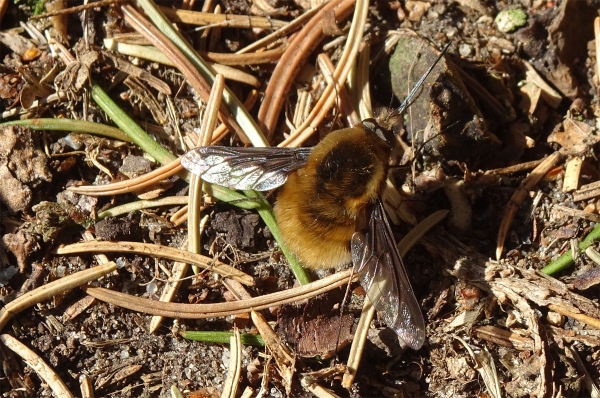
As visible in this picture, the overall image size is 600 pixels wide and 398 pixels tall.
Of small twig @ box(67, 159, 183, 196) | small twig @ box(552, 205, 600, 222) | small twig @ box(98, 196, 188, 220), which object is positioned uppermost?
small twig @ box(67, 159, 183, 196)

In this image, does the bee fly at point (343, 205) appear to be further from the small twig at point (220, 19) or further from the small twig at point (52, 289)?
the small twig at point (220, 19)

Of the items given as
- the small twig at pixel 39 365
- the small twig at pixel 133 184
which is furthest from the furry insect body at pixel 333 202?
the small twig at pixel 39 365

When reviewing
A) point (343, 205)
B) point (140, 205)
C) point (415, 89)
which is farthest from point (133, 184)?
point (415, 89)

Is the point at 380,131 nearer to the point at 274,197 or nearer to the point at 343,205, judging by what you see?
the point at 343,205

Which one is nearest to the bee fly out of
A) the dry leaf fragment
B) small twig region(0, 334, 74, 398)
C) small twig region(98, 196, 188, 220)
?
small twig region(98, 196, 188, 220)

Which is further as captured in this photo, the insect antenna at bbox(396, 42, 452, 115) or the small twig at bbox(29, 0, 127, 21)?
the small twig at bbox(29, 0, 127, 21)

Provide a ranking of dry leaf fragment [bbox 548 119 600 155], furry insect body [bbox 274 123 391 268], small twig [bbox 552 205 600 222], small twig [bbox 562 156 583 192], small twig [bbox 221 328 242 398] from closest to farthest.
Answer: small twig [bbox 221 328 242 398] → furry insect body [bbox 274 123 391 268] → small twig [bbox 552 205 600 222] → small twig [bbox 562 156 583 192] → dry leaf fragment [bbox 548 119 600 155]

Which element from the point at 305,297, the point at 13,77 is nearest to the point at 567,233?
the point at 305,297

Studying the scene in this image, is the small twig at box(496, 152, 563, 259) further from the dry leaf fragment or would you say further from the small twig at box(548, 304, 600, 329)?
the small twig at box(548, 304, 600, 329)
